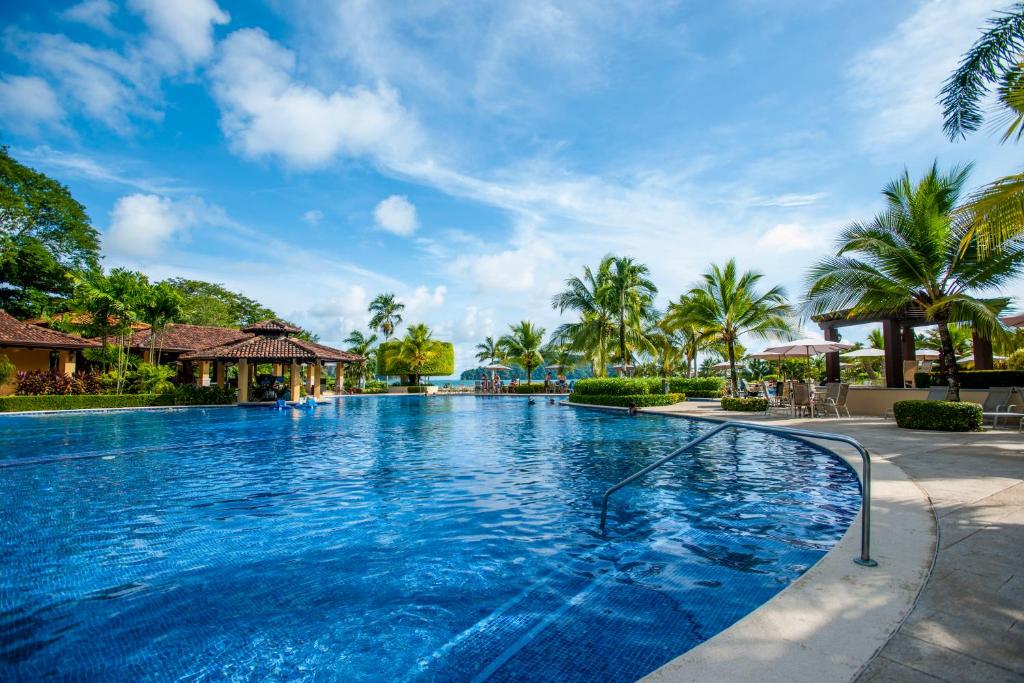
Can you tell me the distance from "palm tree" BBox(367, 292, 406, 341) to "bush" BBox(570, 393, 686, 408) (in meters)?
29.6

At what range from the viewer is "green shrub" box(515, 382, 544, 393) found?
123 ft

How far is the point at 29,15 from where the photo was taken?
12797mm

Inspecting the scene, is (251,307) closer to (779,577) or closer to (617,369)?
(617,369)

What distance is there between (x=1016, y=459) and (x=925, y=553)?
5287mm

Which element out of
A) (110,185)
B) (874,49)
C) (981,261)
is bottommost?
(981,261)

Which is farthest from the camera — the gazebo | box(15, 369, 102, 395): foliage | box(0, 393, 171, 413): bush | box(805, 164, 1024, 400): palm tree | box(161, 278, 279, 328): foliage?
box(161, 278, 279, 328): foliage

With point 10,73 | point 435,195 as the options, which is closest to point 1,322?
point 10,73

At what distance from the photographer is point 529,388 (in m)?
37.8

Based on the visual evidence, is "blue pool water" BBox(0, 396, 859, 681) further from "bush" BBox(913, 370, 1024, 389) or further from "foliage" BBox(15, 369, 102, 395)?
"foliage" BBox(15, 369, 102, 395)

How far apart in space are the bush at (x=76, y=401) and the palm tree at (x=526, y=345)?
24.4m

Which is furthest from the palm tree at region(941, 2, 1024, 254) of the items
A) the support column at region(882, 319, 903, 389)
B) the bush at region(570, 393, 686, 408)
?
the bush at region(570, 393, 686, 408)

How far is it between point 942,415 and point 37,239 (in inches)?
1818

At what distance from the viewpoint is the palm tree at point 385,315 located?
47156mm

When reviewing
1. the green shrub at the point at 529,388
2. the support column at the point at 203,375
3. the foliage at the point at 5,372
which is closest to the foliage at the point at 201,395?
the support column at the point at 203,375
